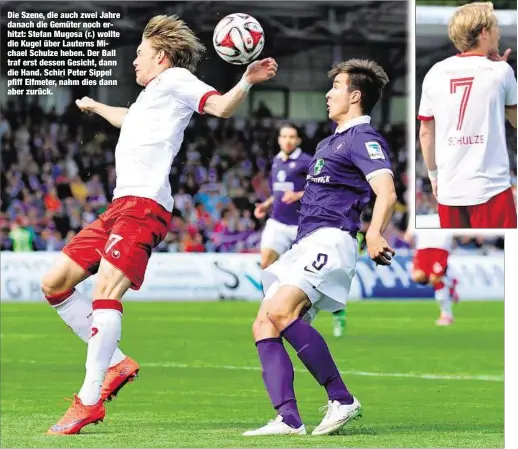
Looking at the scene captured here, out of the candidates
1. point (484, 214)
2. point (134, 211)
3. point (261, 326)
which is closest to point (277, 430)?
point (261, 326)

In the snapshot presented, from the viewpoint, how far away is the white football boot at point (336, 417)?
276 inches

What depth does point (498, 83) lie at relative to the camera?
7.90m

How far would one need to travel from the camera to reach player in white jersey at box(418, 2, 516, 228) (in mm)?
7859

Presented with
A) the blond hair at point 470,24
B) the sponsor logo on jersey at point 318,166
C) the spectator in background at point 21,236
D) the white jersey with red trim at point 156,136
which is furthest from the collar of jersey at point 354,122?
the spectator in background at point 21,236

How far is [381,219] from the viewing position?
6.79m

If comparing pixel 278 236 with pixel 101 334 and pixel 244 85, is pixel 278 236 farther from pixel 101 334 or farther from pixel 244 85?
pixel 244 85

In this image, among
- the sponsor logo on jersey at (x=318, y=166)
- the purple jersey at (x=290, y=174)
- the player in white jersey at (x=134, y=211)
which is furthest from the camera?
the purple jersey at (x=290, y=174)

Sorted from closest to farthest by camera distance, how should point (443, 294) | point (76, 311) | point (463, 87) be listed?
1. point (76, 311)
2. point (463, 87)
3. point (443, 294)

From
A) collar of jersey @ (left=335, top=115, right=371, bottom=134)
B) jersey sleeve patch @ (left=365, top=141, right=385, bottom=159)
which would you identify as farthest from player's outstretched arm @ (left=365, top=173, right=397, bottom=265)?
collar of jersey @ (left=335, top=115, right=371, bottom=134)

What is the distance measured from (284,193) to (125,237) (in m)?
8.73

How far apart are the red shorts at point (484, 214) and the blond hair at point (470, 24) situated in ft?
3.20

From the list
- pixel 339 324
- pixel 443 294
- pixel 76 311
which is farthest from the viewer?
pixel 443 294

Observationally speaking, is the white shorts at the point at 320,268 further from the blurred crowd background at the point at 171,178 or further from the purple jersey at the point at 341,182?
the blurred crowd background at the point at 171,178

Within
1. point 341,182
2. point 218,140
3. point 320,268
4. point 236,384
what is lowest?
point 236,384
